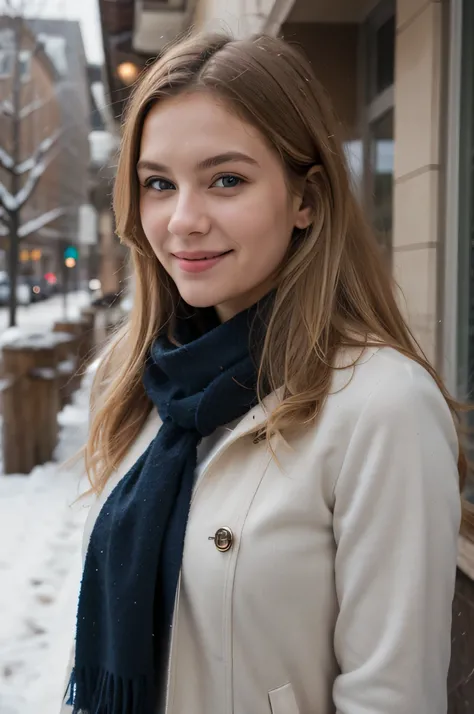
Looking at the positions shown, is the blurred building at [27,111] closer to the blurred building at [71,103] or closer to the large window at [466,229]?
the blurred building at [71,103]

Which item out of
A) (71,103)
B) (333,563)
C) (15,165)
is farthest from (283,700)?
(71,103)

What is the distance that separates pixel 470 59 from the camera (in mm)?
2564

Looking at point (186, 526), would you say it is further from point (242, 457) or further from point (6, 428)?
point (6, 428)

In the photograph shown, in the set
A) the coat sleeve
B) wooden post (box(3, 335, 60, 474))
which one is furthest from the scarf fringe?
wooden post (box(3, 335, 60, 474))

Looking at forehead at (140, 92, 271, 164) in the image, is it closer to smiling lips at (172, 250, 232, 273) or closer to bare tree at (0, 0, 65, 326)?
smiling lips at (172, 250, 232, 273)

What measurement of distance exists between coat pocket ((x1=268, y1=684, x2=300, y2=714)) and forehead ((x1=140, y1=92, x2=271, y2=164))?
37.5 inches

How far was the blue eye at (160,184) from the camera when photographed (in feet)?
4.61

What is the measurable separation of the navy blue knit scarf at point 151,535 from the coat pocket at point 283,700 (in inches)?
9.2

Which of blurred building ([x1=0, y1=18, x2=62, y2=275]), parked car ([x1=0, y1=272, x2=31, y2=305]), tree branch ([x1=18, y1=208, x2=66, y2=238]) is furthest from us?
parked car ([x1=0, y1=272, x2=31, y2=305])

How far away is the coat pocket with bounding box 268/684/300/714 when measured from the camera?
1224mm

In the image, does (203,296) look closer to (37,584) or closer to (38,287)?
(37,584)

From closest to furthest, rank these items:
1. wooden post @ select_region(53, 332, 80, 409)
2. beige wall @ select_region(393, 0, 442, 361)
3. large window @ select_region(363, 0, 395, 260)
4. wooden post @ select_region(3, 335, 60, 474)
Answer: beige wall @ select_region(393, 0, 442, 361)
large window @ select_region(363, 0, 395, 260)
wooden post @ select_region(3, 335, 60, 474)
wooden post @ select_region(53, 332, 80, 409)

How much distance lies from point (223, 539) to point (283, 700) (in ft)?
0.97

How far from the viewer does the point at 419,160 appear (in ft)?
9.52
